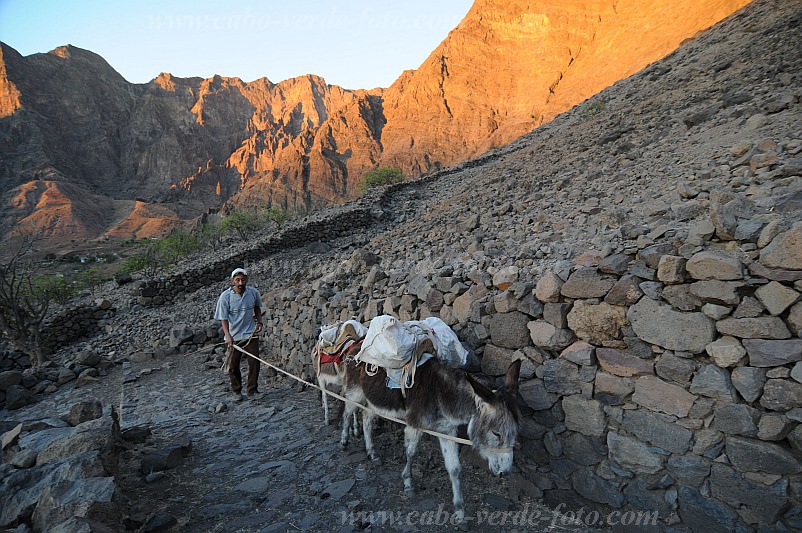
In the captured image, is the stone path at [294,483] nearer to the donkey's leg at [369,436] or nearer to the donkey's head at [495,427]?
the donkey's leg at [369,436]

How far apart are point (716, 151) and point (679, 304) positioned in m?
4.92

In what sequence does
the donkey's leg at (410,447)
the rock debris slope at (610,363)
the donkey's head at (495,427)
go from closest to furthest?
the rock debris slope at (610,363) → the donkey's head at (495,427) → the donkey's leg at (410,447)

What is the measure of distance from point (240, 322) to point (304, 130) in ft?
263

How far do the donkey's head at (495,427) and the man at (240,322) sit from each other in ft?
16.4

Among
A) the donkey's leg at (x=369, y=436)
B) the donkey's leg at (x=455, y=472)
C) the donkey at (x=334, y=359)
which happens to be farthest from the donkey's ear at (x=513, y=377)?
the donkey at (x=334, y=359)

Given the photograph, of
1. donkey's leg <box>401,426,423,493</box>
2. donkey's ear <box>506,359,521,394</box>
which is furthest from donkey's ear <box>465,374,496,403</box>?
donkey's leg <box>401,426,423,493</box>

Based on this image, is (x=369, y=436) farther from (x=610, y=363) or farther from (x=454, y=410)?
(x=610, y=363)

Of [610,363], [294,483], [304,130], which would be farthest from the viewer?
[304,130]

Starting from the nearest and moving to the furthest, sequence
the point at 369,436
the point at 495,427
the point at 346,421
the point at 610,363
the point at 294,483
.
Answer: the point at 495,427 < the point at 610,363 < the point at 294,483 < the point at 369,436 < the point at 346,421

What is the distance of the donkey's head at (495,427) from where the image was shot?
11.0 ft

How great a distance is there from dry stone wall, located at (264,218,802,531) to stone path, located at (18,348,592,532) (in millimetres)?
561

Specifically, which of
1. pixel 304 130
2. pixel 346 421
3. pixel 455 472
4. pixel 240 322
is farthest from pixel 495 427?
pixel 304 130

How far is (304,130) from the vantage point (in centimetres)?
8019

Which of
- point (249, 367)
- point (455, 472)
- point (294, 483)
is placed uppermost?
point (249, 367)
